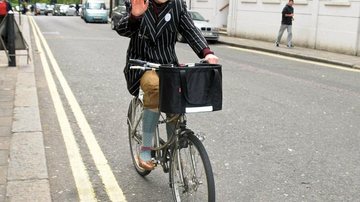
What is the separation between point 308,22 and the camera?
1972cm

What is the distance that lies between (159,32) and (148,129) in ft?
2.67

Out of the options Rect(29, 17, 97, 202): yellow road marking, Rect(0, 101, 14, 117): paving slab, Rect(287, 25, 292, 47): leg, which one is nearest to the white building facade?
Rect(287, 25, 292, 47): leg

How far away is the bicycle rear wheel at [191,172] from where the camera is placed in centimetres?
340

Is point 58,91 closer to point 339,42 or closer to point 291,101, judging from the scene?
point 291,101

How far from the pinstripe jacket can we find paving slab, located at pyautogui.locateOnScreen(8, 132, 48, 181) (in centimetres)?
139

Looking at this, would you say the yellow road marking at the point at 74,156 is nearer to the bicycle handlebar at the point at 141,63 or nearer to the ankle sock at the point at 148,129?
the ankle sock at the point at 148,129

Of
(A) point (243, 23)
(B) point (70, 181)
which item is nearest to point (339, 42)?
(A) point (243, 23)

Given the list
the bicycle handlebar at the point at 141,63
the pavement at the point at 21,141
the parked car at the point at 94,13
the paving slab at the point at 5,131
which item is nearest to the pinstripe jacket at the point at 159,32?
the bicycle handlebar at the point at 141,63

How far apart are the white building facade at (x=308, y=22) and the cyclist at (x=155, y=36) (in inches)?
576

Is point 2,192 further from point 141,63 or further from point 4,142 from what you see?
point 141,63

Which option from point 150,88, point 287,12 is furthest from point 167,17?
point 287,12

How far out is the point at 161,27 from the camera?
12.8 feet

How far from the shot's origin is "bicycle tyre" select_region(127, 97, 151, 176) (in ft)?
15.0

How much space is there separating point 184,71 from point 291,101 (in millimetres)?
5698
